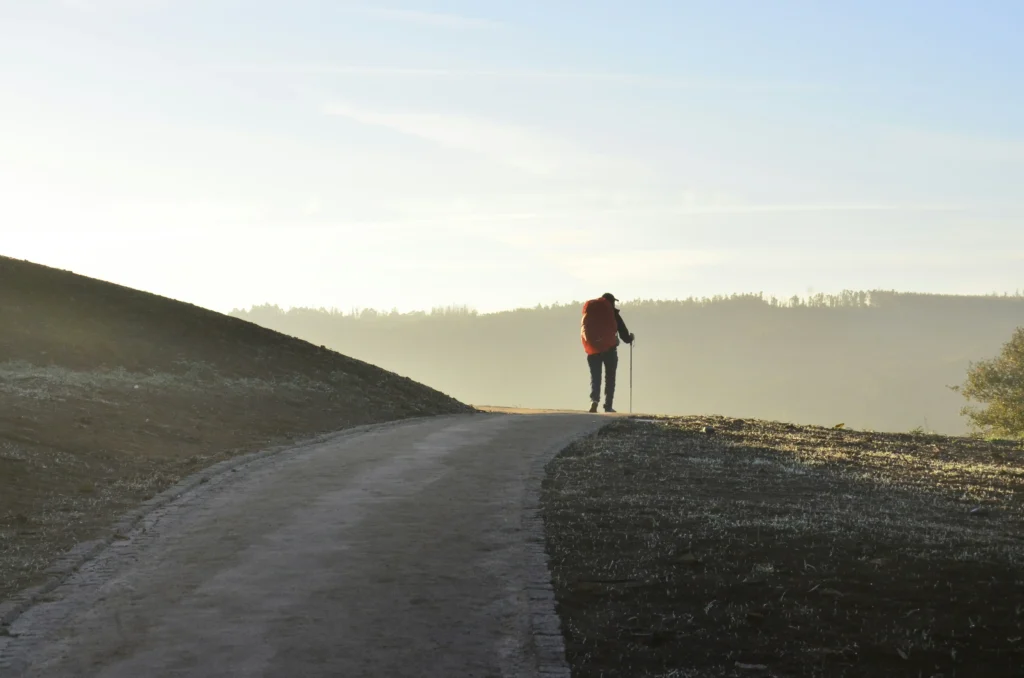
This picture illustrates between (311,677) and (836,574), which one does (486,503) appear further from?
(311,677)

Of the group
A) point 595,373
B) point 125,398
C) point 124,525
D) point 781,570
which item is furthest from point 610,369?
point 781,570

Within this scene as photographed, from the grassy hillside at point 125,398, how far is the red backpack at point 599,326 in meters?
4.13

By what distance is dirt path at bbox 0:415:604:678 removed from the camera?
7.41 m

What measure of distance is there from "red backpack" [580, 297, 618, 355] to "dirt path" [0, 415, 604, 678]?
15.7 metres

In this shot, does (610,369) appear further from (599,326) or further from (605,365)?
(599,326)

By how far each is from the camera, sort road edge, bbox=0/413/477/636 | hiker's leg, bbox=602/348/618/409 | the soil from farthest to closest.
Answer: hiker's leg, bbox=602/348/618/409 < road edge, bbox=0/413/477/636 < the soil

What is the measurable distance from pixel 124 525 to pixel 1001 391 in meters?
60.4

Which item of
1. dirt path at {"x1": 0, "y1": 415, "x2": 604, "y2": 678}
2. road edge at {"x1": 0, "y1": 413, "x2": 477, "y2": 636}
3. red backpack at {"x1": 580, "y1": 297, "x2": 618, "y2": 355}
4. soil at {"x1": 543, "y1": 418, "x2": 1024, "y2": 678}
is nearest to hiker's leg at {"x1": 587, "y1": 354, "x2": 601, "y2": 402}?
red backpack at {"x1": 580, "y1": 297, "x2": 618, "y2": 355}

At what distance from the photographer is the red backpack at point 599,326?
99.2 ft

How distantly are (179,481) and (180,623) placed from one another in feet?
22.7

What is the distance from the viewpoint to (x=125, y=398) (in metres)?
21.5

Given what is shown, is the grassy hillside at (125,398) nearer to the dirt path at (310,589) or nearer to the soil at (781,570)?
the dirt path at (310,589)

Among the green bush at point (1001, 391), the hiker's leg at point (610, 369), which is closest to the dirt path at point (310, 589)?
the hiker's leg at point (610, 369)

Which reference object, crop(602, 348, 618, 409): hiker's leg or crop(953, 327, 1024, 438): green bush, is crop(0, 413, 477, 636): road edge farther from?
crop(953, 327, 1024, 438): green bush
